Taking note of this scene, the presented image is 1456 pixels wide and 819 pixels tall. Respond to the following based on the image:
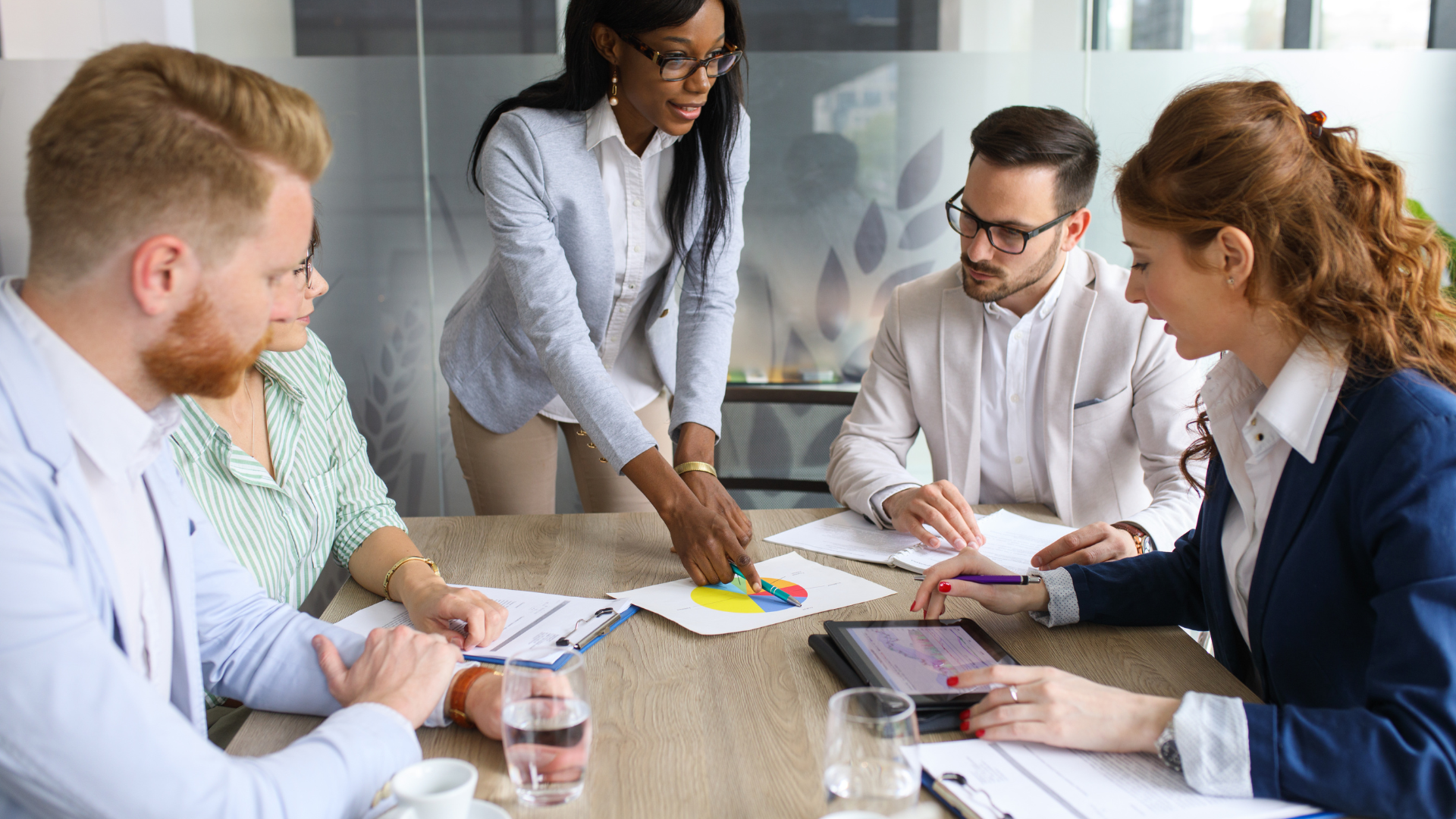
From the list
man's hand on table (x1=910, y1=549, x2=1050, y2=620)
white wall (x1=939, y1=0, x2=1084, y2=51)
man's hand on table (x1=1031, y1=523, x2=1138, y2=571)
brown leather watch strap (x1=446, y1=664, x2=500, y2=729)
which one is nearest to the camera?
brown leather watch strap (x1=446, y1=664, x2=500, y2=729)

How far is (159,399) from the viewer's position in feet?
3.03

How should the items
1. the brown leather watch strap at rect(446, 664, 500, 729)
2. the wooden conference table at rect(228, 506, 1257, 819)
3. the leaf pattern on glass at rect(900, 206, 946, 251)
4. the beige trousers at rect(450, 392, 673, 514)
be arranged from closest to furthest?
the wooden conference table at rect(228, 506, 1257, 819) → the brown leather watch strap at rect(446, 664, 500, 729) → the beige trousers at rect(450, 392, 673, 514) → the leaf pattern on glass at rect(900, 206, 946, 251)

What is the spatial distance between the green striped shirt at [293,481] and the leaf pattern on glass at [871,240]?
2.26 m

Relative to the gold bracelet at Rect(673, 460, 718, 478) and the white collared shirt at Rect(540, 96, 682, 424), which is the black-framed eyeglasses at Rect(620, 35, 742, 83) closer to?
the white collared shirt at Rect(540, 96, 682, 424)

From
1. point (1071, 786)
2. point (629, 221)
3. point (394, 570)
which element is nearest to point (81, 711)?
point (394, 570)

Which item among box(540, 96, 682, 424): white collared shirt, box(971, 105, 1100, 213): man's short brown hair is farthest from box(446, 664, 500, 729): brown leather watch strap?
box(971, 105, 1100, 213): man's short brown hair

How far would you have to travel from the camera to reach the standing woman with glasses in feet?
5.88

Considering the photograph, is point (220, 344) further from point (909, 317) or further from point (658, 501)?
point (909, 317)

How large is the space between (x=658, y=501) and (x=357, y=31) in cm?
254

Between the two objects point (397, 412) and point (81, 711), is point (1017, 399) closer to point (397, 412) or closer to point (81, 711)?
point (81, 711)

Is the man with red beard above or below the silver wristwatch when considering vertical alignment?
above

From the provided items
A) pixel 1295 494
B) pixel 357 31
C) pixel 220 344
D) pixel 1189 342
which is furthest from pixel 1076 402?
pixel 357 31

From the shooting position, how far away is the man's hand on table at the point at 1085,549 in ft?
5.01

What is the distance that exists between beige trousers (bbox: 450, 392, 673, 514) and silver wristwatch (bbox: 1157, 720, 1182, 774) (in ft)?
4.77
